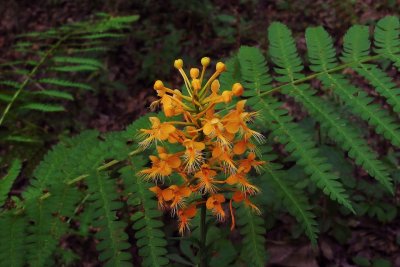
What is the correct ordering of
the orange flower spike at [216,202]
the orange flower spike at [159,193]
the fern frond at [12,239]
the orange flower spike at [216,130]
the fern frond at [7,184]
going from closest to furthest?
the orange flower spike at [216,130] → the orange flower spike at [216,202] → the orange flower spike at [159,193] → the fern frond at [12,239] → the fern frond at [7,184]

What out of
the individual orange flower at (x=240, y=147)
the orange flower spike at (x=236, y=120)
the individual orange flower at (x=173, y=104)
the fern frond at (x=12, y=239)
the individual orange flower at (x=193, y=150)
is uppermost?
the individual orange flower at (x=173, y=104)

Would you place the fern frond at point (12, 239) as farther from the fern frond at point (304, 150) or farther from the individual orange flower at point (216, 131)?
the fern frond at point (304, 150)

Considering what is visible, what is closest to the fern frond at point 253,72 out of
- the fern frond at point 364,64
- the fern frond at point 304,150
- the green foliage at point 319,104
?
the green foliage at point 319,104

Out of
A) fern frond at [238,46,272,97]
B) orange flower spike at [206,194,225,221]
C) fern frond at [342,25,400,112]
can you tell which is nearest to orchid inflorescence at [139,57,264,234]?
orange flower spike at [206,194,225,221]

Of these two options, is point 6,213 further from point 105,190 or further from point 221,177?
point 221,177

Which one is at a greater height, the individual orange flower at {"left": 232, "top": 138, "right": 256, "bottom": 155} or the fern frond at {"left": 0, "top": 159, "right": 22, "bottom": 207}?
the individual orange flower at {"left": 232, "top": 138, "right": 256, "bottom": 155}

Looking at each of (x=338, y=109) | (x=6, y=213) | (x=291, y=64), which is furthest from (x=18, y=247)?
(x=338, y=109)

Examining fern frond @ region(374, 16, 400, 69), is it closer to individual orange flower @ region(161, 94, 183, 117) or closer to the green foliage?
the green foliage
